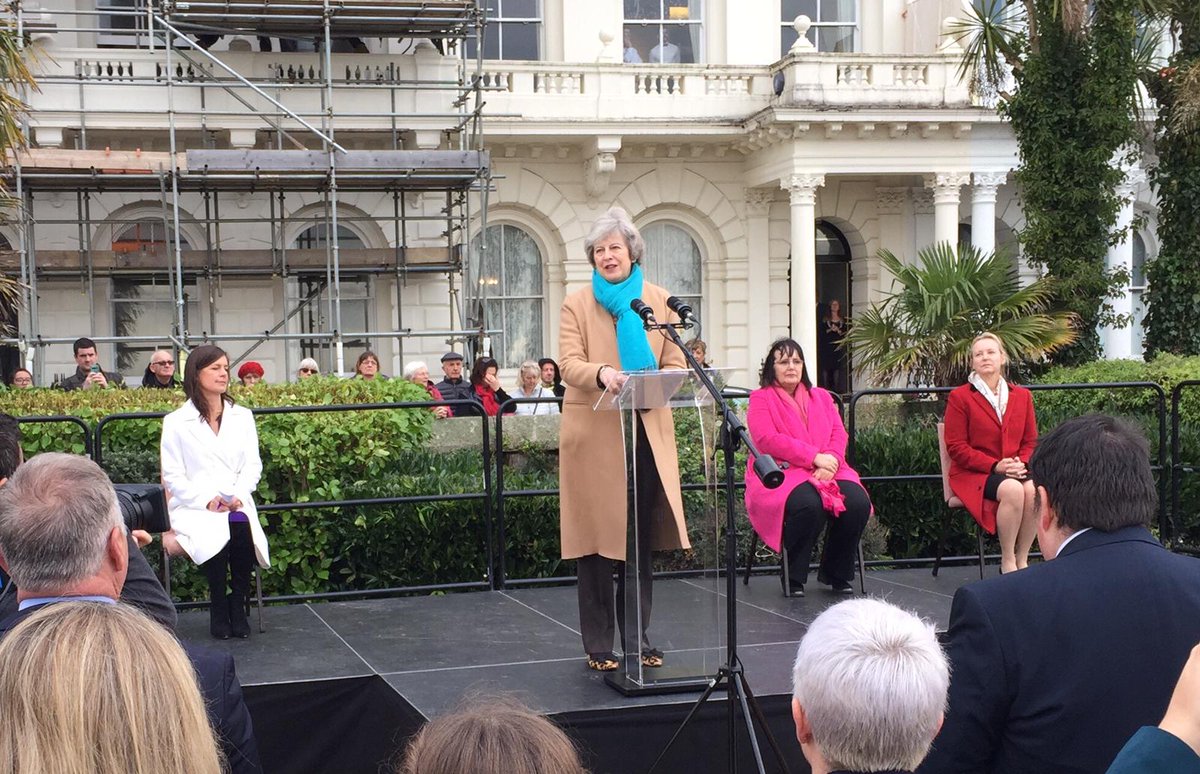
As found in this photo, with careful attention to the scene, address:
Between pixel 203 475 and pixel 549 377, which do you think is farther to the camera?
pixel 549 377

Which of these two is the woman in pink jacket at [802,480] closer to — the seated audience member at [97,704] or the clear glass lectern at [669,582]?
the clear glass lectern at [669,582]

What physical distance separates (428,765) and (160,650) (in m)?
0.41

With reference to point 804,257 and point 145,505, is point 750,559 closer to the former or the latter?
point 145,505

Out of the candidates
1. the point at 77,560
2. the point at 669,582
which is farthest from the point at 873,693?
the point at 669,582

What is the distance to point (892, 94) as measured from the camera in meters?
20.6

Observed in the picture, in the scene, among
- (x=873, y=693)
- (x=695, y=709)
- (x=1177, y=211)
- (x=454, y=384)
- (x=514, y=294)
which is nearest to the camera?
(x=873, y=693)

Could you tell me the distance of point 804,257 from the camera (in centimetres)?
2114

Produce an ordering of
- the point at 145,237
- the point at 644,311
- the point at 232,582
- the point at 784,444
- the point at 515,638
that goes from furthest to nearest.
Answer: the point at 145,237
the point at 784,444
the point at 232,582
the point at 515,638
the point at 644,311

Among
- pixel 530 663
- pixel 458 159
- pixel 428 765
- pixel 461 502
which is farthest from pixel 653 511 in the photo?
pixel 458 159

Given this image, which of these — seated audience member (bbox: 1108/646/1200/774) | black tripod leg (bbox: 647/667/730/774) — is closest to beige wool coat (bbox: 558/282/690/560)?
black tripod leg (bbox: 647/667/730/774)

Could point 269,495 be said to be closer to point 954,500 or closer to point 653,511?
point 653,511

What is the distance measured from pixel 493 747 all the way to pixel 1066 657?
170cm

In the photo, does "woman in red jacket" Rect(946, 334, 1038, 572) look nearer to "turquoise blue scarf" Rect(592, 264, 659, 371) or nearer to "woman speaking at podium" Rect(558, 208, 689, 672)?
"woman speaking at podium" Rect(558, 208, 689, 672)

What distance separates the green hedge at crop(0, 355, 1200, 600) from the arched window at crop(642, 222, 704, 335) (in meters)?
13.2
